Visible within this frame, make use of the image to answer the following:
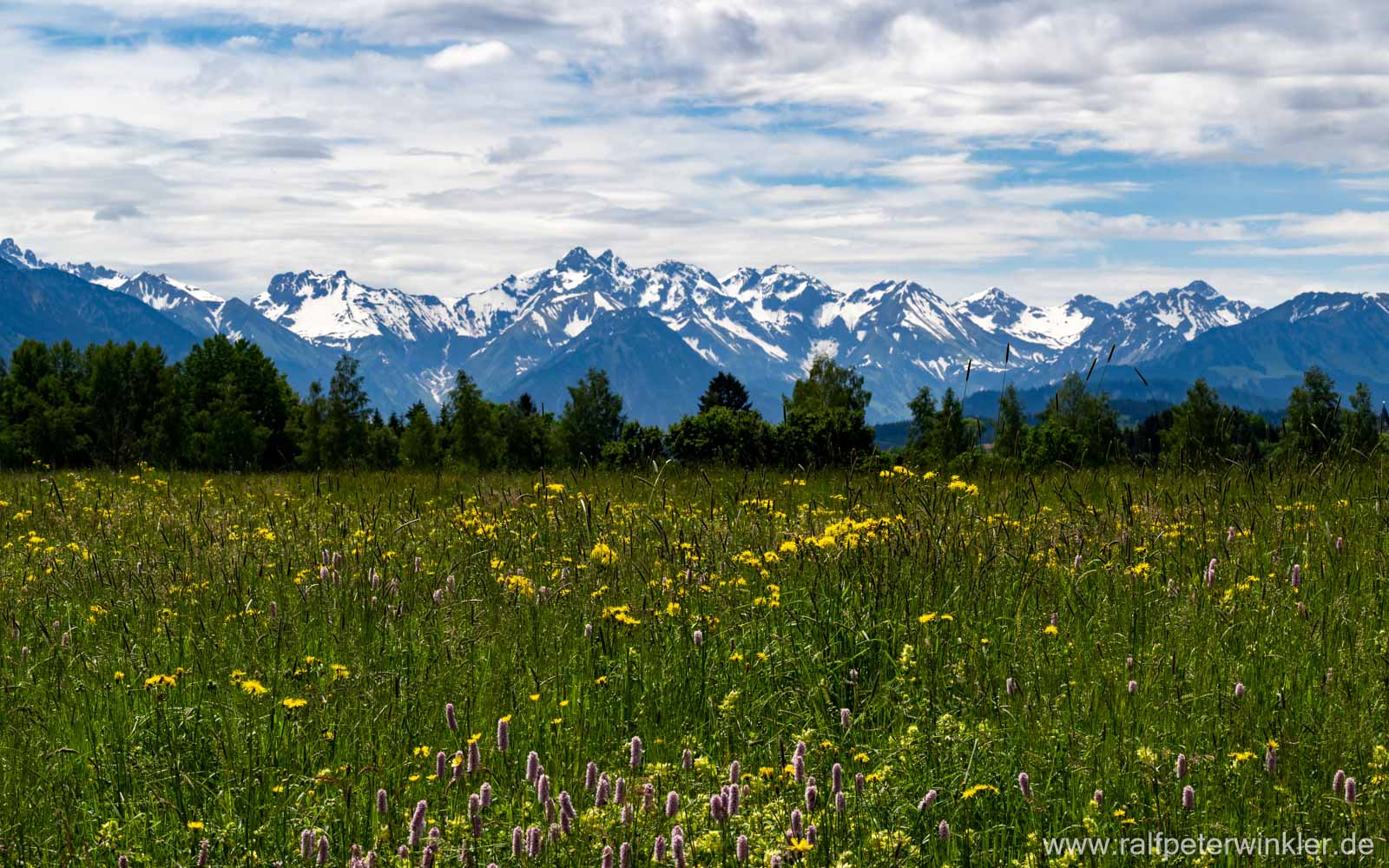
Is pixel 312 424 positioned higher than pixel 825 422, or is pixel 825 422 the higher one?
pixel 825 422

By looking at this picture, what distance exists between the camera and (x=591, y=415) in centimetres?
12950

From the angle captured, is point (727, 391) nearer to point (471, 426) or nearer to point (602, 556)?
point (471, 426)

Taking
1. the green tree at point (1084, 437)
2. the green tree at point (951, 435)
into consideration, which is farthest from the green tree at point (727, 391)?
the green tree at point (951, 435)

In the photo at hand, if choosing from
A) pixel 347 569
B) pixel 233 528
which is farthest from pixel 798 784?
pixel 233 528

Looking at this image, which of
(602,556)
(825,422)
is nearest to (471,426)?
(825,422)

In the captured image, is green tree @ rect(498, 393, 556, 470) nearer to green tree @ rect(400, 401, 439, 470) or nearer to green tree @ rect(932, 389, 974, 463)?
green tree @ rect(400, 401, 439, 470)

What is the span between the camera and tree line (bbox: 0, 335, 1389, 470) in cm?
1304

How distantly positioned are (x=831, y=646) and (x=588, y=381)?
125713mm

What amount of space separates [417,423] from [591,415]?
22689mm

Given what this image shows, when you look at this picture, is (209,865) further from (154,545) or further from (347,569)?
(154,545)

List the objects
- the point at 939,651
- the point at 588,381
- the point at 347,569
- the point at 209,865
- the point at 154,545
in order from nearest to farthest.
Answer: the point at 209,865 < the point at 939,651 < the point at 347,569 < the point at 154,545 < the point at 588,381

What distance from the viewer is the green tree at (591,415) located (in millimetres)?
127250

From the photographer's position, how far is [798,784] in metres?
4.13

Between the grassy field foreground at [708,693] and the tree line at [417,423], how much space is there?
9.62 feet
